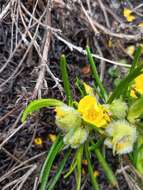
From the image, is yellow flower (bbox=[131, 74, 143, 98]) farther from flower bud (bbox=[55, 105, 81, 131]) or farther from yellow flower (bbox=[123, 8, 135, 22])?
yellow flower (bbox=[123, 8, 135, 22])

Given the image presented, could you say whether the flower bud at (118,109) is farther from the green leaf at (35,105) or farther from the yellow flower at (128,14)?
the yellow flower at (128,14)

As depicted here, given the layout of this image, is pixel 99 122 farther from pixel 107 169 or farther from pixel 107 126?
pixel 107 169

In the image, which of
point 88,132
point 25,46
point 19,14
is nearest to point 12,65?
point 25,46

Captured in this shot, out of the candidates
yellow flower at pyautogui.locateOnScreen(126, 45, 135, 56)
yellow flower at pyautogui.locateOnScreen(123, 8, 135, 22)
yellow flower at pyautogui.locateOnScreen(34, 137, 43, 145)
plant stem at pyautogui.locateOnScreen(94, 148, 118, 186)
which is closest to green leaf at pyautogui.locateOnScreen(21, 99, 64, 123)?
plant stem at pyautogui.locateOnScreen(94, 148, 118, 186)

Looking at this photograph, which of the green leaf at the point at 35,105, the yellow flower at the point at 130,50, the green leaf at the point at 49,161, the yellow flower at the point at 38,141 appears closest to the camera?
the green leaf at the point at 35,105

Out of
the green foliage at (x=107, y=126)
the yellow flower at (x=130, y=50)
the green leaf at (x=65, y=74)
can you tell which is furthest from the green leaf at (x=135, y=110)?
the yellow flower at (x=130, y=50)

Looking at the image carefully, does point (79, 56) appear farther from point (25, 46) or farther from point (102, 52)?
point (25, 46)
